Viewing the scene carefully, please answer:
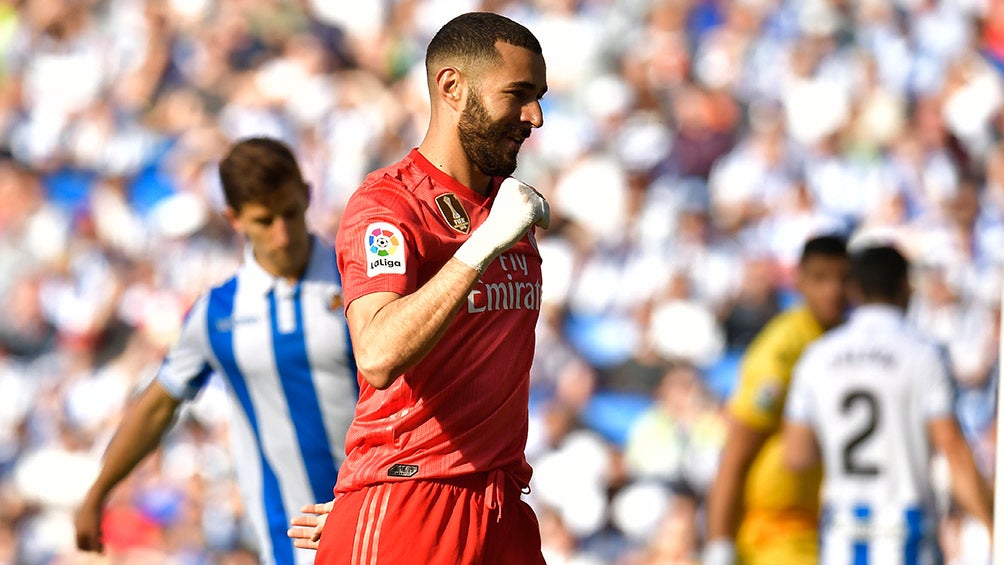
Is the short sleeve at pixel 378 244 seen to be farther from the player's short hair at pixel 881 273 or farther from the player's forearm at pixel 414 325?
the player's short hair at pixel 881 273

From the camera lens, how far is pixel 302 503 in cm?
512

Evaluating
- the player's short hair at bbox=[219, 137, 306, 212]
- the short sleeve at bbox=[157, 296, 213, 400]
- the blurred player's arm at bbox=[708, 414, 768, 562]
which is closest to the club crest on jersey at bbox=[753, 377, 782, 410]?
the blurred player's arm at bbox=[708, 414, 768, 562]

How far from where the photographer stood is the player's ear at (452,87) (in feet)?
11.4

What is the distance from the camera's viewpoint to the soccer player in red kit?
11.2ft

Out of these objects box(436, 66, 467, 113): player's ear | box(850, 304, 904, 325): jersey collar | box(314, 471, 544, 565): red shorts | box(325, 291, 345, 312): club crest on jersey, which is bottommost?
box(314, 471, 544, 565): red shorts

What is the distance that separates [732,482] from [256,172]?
2.38 m

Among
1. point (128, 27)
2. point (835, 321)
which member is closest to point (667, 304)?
point (835, 321)

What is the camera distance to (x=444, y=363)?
11.3 feet

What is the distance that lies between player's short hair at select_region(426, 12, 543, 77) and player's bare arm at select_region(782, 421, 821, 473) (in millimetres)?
2991

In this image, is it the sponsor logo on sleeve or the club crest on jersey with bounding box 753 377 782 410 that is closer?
the sponsor logo on sleeve

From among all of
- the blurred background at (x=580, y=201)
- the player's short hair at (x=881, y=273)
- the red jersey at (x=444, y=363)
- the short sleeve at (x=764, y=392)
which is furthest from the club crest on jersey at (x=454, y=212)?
the blurred background at (x=580, y=201)

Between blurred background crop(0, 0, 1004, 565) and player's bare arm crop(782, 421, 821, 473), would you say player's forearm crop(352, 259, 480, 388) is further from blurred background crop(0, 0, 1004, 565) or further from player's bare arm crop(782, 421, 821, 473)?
blurred background crop(0, 0, 1004, 565)

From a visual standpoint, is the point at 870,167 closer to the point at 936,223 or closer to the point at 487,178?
the point at 936,223

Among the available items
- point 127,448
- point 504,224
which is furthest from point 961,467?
point 504,224
